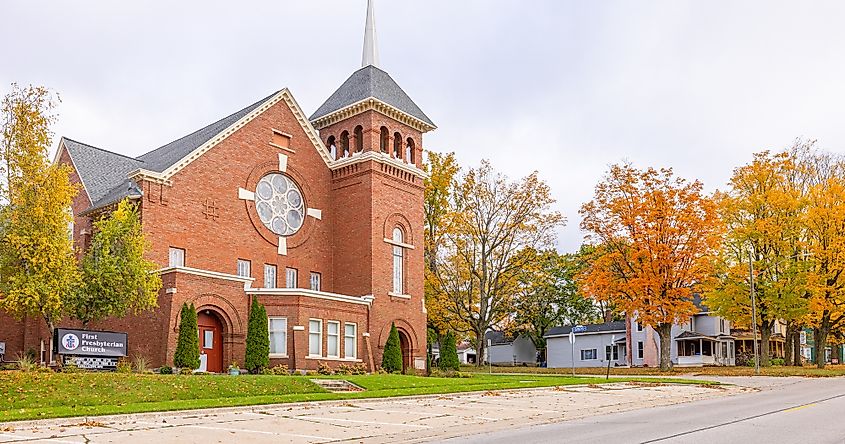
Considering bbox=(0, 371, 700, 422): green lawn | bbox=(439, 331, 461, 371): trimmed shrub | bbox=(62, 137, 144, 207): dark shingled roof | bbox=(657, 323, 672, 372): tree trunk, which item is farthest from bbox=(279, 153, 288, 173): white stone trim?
bbox=(657, 323, 672, 372): tree trunk

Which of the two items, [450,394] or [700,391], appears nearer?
[450,394]

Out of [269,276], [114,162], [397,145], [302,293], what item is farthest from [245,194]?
[397,145]

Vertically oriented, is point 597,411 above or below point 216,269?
below

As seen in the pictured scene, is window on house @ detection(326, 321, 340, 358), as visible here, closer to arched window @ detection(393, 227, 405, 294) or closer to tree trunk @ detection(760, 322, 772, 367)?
arched window @ detection(393, 227, 405, 294)

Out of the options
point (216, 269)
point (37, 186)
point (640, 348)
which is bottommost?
point (640, 348)

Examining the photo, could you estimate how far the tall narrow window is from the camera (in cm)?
3962

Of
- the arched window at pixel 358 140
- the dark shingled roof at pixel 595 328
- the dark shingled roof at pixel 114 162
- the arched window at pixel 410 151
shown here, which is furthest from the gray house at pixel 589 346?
the dark shingled roof at pixel 114 162

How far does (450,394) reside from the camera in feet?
83.8

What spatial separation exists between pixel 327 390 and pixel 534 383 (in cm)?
890

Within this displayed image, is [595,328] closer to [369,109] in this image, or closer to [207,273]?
[369,109]

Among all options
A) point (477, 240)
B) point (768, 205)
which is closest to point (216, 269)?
point (477, 240)

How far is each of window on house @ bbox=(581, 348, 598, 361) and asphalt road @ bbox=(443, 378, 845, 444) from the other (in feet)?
158

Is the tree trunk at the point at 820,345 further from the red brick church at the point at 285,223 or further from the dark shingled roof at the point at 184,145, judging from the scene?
the dark shingled roof at the point at 184,145

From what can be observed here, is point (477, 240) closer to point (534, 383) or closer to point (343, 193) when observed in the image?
point (343, 193)
